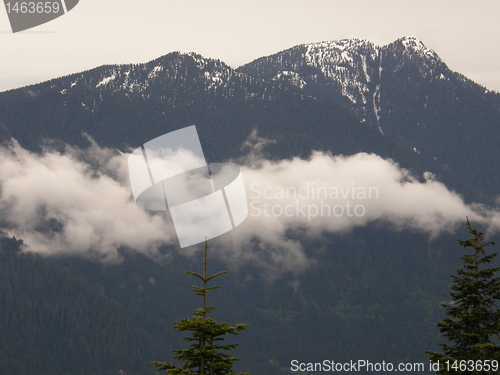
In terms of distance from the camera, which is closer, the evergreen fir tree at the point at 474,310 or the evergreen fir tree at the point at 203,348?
the evergreen fir tree at the point at 203,348

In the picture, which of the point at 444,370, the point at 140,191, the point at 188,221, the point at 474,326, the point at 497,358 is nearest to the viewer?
the point at 497,358

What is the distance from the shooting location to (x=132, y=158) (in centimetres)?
5744

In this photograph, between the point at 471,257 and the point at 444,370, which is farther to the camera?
the point at 471,257

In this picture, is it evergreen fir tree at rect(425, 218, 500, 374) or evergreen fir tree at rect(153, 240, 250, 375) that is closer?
evergreen fir tree at rect(153, 240, 250, 375)

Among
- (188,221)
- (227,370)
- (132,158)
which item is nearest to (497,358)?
(227,370)

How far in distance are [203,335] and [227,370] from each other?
2.38m

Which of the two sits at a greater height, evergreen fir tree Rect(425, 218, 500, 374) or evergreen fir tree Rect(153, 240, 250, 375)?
evergreen fir tree Rect(425, 218, 500, 374)

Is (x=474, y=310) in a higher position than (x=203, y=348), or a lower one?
higher

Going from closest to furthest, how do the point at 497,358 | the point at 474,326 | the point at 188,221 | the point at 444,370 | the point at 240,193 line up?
the point at 497,358 → the point at 444,370 → the point at 474,326 → the point at 240,193 → the point at 188,221

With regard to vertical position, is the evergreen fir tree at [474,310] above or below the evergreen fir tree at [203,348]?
above

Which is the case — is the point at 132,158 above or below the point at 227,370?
above

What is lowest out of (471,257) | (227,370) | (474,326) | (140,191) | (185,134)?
(227,370)

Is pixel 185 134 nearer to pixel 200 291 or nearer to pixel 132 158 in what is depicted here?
pixel 132 158

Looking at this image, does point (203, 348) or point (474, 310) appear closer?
point (203, 348)
